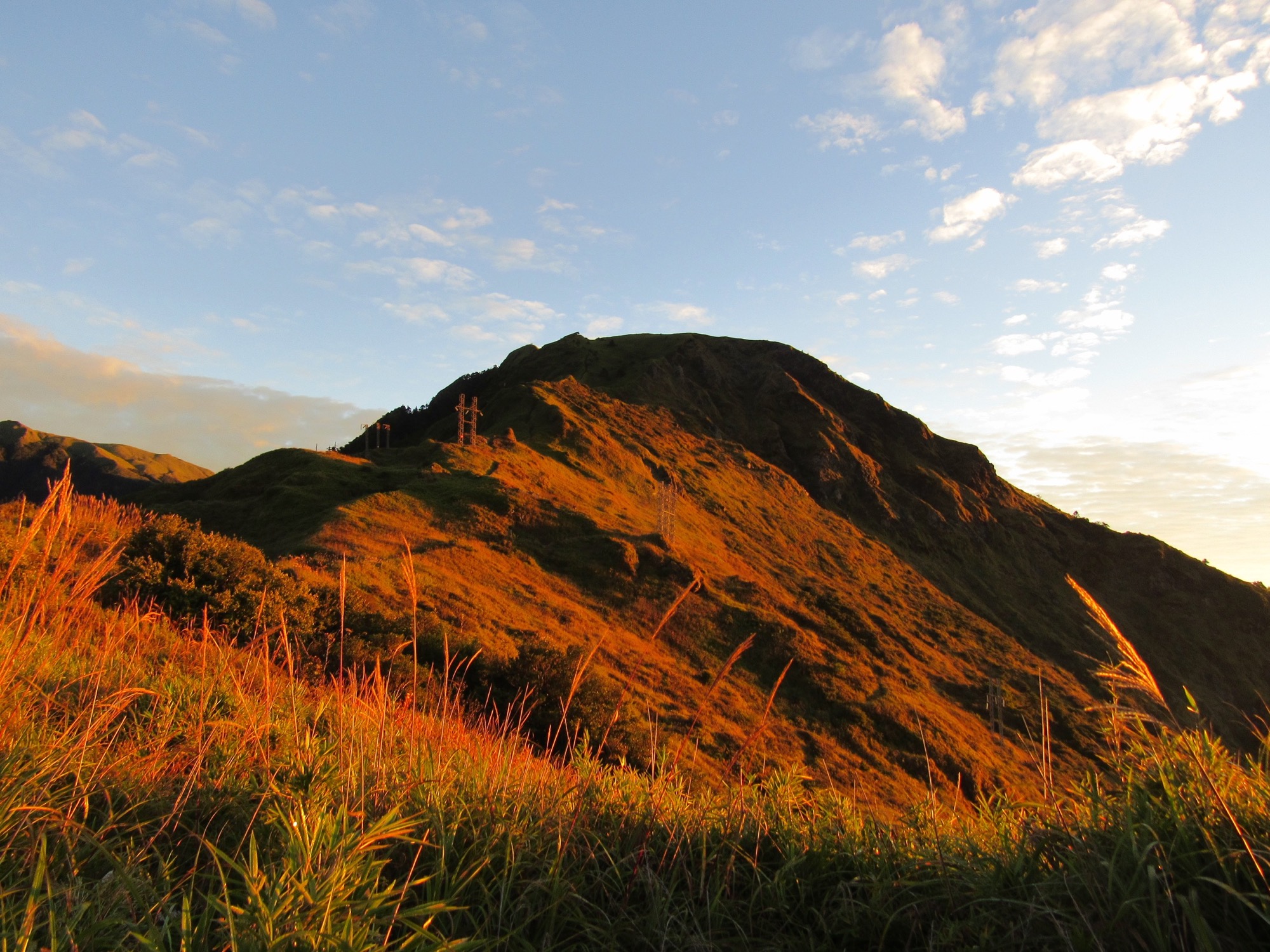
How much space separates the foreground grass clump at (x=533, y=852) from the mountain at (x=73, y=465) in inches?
2890

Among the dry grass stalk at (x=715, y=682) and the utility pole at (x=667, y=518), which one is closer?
the dry grass stalk at (x=715, y=682)

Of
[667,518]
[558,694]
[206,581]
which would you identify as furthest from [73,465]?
[558,694]

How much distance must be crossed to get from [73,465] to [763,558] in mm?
90486

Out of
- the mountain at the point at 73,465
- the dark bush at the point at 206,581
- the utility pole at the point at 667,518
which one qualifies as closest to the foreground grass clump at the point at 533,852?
the dark bush at the point at 206,581

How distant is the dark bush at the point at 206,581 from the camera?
43.4ft

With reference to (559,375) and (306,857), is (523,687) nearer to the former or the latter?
(306,857)

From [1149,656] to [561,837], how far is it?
65858 mm

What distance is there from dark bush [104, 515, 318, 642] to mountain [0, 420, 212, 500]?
59.5 m

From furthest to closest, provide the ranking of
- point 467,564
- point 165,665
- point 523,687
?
point 467,564 < point 523,687 < point 165,665

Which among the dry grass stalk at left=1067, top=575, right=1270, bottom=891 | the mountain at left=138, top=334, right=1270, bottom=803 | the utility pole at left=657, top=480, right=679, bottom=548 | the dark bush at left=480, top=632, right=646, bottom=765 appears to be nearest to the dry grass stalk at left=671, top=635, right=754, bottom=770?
the mountain at left=138, top=334, right=1270, bottom=803

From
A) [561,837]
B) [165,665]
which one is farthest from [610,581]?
[561,837]

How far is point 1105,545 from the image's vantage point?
67.6 m

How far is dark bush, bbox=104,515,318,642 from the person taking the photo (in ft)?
43.4

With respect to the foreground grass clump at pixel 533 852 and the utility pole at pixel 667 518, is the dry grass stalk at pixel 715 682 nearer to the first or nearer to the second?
the foreground grass clump at pixel 533 852
